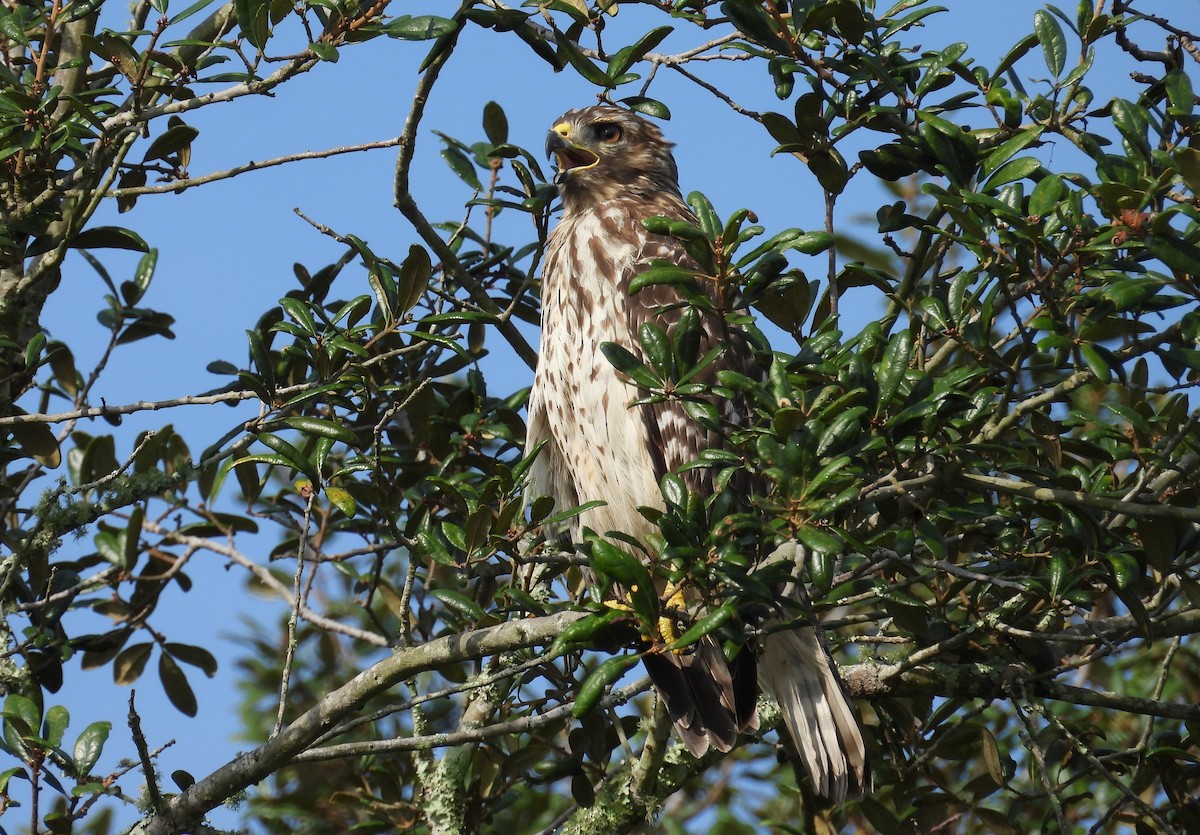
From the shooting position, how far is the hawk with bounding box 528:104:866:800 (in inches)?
151

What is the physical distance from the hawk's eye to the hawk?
0.24m

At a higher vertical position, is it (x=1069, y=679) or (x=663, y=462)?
(x=663, y=462)

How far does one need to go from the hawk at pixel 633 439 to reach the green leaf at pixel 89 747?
1.55m

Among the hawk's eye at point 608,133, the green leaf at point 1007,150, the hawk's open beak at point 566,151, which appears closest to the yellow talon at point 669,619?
the green leaf at point 1007,150

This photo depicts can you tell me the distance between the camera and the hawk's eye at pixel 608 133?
18.0 ft

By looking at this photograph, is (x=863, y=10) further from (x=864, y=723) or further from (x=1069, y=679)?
(x=1069, y=679)

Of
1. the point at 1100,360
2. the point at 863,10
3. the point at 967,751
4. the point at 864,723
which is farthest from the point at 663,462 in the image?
the point at 1100,360

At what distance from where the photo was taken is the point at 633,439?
173 inches

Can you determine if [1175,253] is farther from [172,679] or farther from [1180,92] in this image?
[172,679]

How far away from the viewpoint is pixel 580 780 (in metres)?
3.91

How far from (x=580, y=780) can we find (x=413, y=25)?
2299 millimetres

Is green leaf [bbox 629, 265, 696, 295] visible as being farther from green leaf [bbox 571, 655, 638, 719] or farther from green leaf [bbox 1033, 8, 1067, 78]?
green leaf [bbox 1033, 8, 1067, 78]

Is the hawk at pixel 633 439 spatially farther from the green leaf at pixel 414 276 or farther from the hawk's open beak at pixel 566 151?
the green leaf at pixel 414 276

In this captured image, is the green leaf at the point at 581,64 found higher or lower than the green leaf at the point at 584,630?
higher
